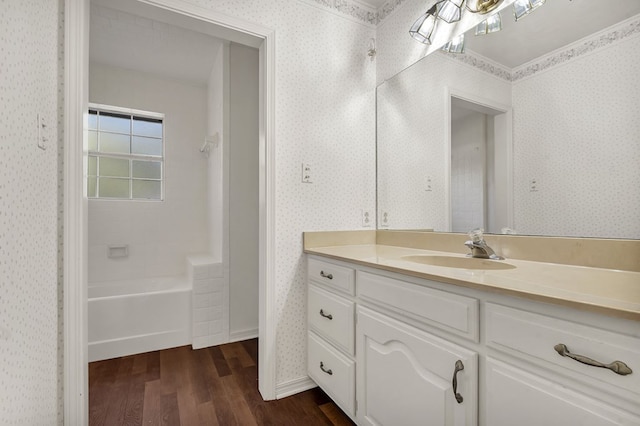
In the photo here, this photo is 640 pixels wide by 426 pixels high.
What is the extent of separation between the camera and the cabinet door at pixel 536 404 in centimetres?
59

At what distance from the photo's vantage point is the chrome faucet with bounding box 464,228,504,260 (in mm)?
1289

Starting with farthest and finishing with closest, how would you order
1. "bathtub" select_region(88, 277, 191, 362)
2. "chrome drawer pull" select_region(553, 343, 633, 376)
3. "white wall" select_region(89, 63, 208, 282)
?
"white wall" select_region(89, 63, 208, 282) < "bathtub" select_region(88, 277, 191, 362) < "chrome drawer pull" select_region(553, 343, 633, 376)

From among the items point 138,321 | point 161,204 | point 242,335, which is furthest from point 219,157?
point 242,335

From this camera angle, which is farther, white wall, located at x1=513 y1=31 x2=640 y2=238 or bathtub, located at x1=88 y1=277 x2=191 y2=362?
bathtub, located at x1=88 y1=277 x2=191 y2=362

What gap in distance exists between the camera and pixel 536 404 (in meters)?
0.67

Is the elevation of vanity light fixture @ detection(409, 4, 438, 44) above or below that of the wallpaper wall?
above

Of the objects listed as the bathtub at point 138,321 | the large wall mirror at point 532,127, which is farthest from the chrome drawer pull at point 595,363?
the bathtub at point 138,321

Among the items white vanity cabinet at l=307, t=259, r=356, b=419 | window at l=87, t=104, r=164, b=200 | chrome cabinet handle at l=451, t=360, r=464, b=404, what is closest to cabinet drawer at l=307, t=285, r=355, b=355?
white vanity cabinet at l=307, t=259, r=356, b=419

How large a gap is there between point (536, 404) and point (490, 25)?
1.55m

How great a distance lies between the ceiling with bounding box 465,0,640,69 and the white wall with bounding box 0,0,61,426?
1738mm

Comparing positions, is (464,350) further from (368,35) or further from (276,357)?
(368,35)

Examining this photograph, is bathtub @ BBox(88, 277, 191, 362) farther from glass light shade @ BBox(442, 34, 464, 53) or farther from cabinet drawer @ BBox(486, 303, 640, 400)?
glass light shade @ BBox(442, 34, 464, 53)

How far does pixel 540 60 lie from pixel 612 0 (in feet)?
0.81

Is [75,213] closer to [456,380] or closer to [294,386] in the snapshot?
[294,386]
